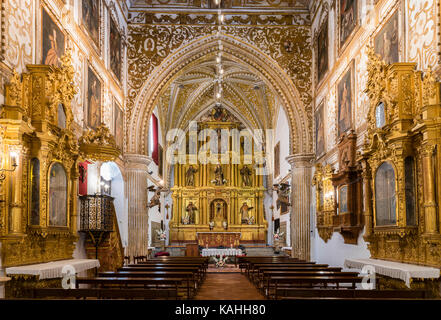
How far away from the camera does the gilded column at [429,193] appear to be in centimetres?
807

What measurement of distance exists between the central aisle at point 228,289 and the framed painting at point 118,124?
19.3 ft

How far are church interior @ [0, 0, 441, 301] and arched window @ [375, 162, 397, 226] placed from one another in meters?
0.05

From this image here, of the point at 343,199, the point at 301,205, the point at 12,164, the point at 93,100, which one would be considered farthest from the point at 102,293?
the point at 301,205

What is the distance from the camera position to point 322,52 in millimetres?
17953

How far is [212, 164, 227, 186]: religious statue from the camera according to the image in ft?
106

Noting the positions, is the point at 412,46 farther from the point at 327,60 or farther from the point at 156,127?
the point at 156,127

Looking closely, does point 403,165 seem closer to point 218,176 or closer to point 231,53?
point 231,53

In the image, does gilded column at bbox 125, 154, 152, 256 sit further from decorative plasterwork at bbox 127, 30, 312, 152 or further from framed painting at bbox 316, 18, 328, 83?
framed painting at bbox 316, 18, 328, 83

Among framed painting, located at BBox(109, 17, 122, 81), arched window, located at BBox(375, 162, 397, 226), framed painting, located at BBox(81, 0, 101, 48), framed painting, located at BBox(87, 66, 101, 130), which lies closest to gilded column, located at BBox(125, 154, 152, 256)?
framed painting, located at BBox(109, 17, 122, 81)

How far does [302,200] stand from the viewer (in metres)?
19.0

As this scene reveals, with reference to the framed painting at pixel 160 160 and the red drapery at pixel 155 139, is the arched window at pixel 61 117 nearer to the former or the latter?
the red drapery at pixel 155 139

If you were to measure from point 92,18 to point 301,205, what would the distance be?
999 cm

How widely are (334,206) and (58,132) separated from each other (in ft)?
27.3

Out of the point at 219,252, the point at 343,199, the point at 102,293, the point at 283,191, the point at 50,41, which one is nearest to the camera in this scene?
the point at 102,293
